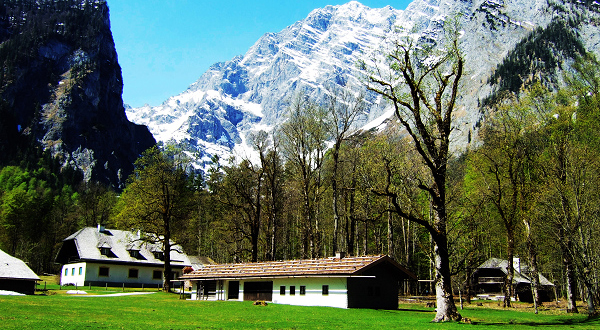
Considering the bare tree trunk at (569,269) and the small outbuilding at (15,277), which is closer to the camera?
the bare tree trunk at (569,269)

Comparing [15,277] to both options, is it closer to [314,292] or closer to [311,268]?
[311,268]

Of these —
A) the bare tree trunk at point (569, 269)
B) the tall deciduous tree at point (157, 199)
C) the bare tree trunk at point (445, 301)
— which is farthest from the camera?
the tall deciduous tree at point (157, 199)

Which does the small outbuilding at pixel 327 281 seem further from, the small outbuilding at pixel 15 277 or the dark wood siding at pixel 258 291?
the small outbuilding at pixel 15 277

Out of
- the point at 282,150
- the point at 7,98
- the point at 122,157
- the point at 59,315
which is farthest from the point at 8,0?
the point at 59,315

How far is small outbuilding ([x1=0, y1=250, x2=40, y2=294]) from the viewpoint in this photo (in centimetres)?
3919

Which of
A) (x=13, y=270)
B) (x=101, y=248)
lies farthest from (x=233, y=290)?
(x=101, y=248)

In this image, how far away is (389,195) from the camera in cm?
2325

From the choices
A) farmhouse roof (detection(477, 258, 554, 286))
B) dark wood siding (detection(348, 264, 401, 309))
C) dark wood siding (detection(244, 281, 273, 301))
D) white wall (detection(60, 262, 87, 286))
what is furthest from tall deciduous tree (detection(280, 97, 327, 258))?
white wall (detection(60, 262, 87, 286))

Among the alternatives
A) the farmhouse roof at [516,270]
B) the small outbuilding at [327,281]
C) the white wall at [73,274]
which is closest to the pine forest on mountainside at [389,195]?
the farmhouse roof at [516,270]

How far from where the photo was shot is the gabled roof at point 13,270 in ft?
128

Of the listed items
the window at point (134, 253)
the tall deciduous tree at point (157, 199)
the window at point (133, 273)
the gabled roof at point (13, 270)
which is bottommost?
the window at point (133, 273)

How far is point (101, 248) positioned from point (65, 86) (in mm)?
136048

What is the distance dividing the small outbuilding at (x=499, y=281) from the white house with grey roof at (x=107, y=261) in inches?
1484

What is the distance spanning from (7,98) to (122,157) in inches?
1910
